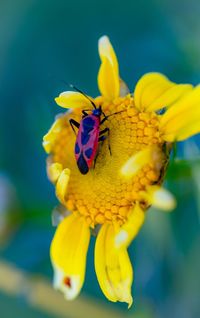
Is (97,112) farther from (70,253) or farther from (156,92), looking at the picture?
(70,253)

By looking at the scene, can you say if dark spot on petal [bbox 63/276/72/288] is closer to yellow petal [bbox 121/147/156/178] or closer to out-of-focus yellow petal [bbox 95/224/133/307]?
out-of-focus yellow petal [bbox 95/224/133/307]

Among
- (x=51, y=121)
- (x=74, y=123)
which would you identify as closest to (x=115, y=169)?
(x=74, y=123)

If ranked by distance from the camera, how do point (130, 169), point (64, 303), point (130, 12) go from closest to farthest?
point (130, 169), point (64, 303), point (130, 12)

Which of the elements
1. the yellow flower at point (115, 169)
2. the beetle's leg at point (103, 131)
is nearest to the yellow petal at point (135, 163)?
the yellow flower at point (115, 169)

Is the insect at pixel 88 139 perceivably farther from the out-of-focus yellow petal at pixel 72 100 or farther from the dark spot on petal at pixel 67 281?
the dark spot on petal at pixel 67 281

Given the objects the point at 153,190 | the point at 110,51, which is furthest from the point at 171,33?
the point at 153,190

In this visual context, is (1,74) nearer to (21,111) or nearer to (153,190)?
Result: (21,111)

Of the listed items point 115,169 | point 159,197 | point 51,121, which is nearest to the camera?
point 159,197
